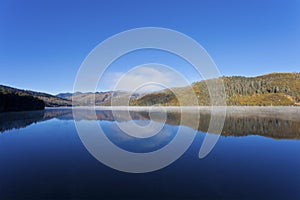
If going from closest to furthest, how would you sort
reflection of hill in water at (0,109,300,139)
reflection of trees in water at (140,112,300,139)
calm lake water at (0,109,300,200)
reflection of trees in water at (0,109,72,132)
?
calm lake water at (0,109,300,200), reflection of trees in water at (140,112,300,139), reflection of hill in water at (0,109,300,139), reflection of trees in water at (0,109,72,132)

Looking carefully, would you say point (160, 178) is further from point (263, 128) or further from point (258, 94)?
point (258, 94)

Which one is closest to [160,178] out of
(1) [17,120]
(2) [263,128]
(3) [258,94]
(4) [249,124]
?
(2) [263,128]

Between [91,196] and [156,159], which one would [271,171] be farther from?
[91,196]

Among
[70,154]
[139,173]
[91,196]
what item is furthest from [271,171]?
[70,154]

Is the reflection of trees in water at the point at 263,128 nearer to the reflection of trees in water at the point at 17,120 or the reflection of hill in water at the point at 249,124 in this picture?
the reflection of hill in water at the point at 249,124

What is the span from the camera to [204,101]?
420 ft

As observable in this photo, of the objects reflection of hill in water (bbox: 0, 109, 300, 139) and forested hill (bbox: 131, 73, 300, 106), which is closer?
reflection of hill in water (bbox: 0, 109, 300, 139)

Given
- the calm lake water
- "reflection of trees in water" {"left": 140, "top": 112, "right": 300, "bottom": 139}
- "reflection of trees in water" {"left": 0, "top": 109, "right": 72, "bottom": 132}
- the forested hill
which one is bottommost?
the calm lake water

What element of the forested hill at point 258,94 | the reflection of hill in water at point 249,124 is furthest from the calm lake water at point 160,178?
the forested hill at point 258,94

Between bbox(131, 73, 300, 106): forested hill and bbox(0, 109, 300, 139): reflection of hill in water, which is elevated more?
bbox(131, 73, 300, 106): forested hill

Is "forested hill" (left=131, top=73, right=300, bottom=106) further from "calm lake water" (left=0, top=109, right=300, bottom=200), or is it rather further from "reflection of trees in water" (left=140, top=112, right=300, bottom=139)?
"calm lake water" (left=0, top=109, right=300, bottom=200)

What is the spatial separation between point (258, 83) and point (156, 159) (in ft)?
452

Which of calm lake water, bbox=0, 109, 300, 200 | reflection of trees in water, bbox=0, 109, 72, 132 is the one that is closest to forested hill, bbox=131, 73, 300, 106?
reflection of trees in water, bbox=0, 109, 72, 132

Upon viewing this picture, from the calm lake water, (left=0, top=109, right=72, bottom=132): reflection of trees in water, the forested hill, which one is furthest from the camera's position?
the forested hill
